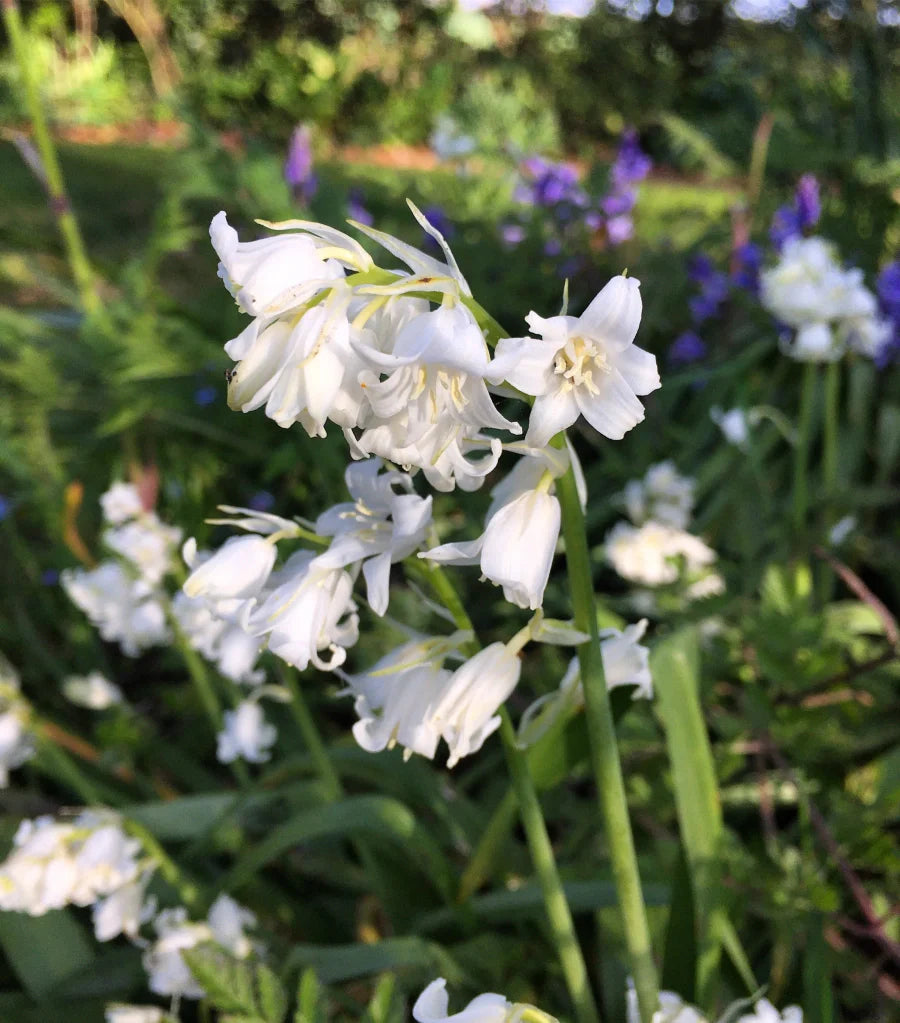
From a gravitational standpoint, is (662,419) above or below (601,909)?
above

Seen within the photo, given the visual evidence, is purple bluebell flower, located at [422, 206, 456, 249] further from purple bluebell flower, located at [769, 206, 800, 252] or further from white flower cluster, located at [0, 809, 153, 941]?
white flower cluster, located at [0, 809, 153, 941]

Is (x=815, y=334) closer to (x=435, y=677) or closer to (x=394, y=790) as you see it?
(x=394, y=790)

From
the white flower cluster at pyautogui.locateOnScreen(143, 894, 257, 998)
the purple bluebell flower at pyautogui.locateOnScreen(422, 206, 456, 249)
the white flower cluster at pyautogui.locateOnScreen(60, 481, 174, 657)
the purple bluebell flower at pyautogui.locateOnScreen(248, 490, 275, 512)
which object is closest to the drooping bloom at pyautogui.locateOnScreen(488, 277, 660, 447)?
the white flower cluster at pyautogui.locateOnScreen(143, 894, 257, 998)

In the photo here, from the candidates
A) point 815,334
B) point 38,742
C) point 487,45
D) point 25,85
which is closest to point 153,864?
point 38,742

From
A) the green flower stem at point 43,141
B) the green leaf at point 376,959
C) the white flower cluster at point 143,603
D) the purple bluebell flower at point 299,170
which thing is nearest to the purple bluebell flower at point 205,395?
the green flower stem at point 43,141

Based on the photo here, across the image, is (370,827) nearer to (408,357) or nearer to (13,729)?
(13,729)

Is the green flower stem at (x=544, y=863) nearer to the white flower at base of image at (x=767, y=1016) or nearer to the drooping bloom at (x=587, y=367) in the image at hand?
the white flower at base of image at (x=767, y=1016)
